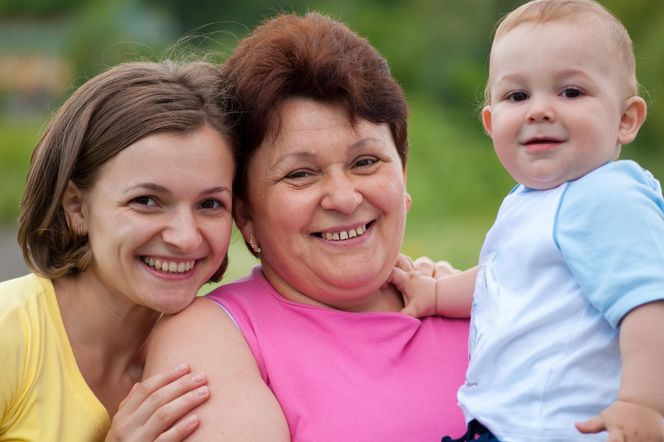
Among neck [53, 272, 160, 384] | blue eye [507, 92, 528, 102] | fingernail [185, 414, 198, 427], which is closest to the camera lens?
blue eye [507, 92, 528, 102]

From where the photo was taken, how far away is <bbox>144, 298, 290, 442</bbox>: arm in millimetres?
2385

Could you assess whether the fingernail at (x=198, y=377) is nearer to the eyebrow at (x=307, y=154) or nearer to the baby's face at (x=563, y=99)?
the eyebrow at (x=307, y=154)

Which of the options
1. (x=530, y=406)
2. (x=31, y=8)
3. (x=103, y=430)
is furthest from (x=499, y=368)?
(x=31, y=8)

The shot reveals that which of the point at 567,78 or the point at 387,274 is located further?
the point at 387,274

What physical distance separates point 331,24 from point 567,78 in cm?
81

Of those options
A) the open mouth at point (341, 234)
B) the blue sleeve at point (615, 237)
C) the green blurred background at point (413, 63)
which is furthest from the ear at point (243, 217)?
the green blurred background at point (413, 63)

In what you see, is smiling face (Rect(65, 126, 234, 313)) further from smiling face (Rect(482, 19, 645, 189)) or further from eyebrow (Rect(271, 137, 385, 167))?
smiling face (Rect(482, 19, 645, 189))

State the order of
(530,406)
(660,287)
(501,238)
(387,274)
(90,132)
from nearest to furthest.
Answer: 1. (660,287)
2. (530,406)
3. (501,238)
4. (90,132)
5. (387,274)

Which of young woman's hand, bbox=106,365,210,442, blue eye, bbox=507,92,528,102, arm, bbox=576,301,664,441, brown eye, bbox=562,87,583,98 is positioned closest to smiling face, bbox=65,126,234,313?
young woman's hand, bbox=106,365,210,442

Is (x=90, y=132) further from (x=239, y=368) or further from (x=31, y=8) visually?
(x=31, y=8)

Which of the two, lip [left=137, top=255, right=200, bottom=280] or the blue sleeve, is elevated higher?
the blue sleeve

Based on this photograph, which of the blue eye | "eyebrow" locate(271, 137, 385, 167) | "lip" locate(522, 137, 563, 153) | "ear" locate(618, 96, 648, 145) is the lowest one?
"eyebrow" locate(271, 137, 385, 167)

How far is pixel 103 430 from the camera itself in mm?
2615

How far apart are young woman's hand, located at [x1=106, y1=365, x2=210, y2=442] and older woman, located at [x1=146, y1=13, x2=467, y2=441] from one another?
5cm
